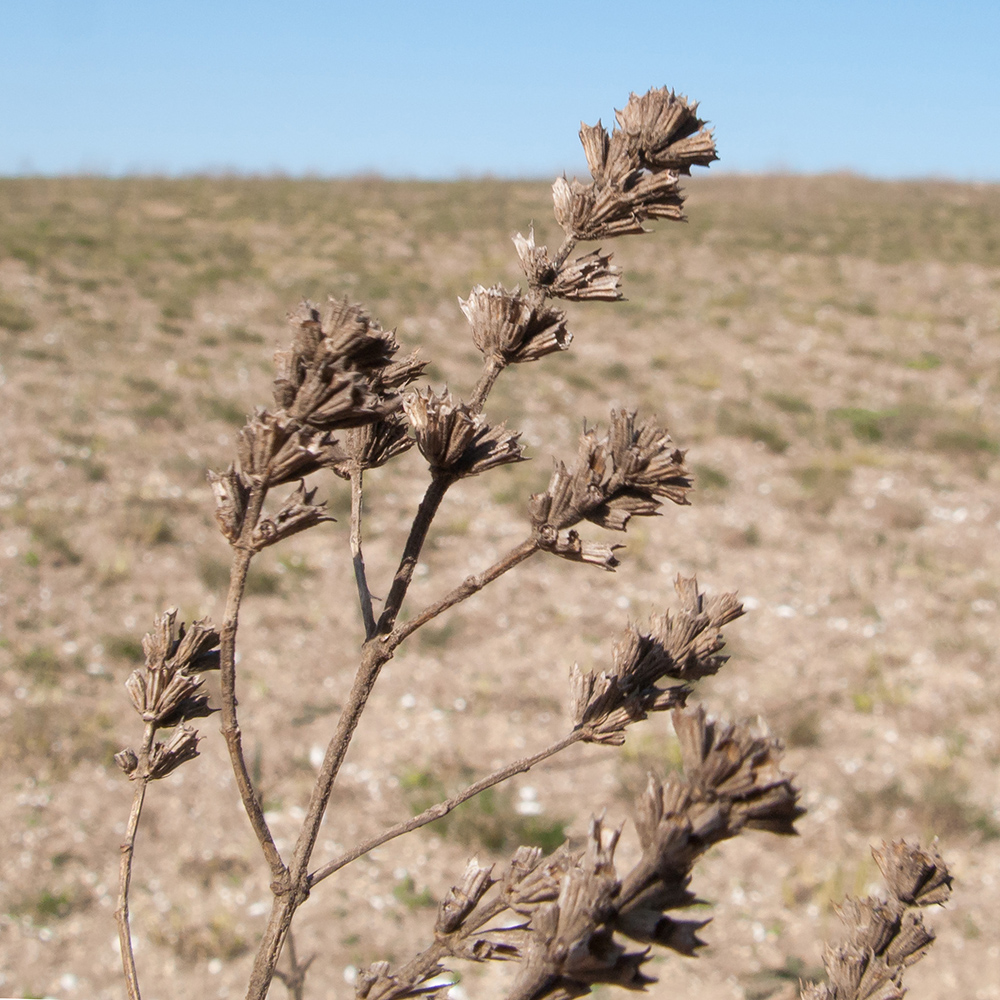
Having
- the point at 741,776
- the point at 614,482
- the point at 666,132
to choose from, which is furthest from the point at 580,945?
the point at 666,132

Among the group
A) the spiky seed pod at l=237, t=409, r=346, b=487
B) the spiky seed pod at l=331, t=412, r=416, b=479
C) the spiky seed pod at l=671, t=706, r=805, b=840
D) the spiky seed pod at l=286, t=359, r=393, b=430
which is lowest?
the spiky seed pod at l=671, t=706, r=805, b=840

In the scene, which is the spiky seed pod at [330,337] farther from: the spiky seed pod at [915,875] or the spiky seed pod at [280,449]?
the spiky seed pod at [915,875]

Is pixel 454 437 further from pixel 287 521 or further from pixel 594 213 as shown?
pixel 594 213

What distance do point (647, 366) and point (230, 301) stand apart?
679cm

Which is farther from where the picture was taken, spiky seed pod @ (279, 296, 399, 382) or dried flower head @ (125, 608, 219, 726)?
dried flower head @ (125, 608, 219, 726)

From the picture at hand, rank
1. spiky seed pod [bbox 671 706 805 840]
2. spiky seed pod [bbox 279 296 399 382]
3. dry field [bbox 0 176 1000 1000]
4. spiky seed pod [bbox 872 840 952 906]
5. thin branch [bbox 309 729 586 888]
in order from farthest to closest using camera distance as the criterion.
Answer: dry field [bbox 0 176 1000 1000]
spiky seed pod [bbox 872 840 952 906]
thin branch [bbox 309 729 586 888]
spiky seed pod [bbox 279 296 399 382]
spiky seed pod [bbox 671 706 805 840]

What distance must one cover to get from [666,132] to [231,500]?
0.57 meters

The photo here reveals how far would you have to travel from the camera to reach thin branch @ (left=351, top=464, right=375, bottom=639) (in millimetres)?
807

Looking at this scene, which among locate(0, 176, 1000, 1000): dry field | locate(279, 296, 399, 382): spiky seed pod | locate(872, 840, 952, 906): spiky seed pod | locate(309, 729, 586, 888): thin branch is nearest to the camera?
locate(279, 296, 399, 382): spiky seed pod

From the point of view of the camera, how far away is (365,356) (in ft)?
2.22

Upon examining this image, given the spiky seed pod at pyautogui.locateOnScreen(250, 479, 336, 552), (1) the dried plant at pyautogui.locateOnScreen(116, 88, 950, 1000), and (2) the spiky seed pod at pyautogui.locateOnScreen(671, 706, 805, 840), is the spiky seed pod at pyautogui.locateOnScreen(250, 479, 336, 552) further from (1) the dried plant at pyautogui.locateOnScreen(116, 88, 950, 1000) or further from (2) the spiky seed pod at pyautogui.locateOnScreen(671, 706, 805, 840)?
(2) the spiky seed pod at pyautogui.locateOnScreen(671, 706, 805, 840)

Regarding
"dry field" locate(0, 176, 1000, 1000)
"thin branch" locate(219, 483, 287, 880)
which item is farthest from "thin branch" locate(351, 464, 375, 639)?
"dry field" locate(0, 176, 1000, 1000)

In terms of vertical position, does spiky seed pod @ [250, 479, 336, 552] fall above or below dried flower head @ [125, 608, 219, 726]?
above

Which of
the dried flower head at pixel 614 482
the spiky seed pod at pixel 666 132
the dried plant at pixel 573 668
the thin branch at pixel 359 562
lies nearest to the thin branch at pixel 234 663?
the dried plant at pixel 573 668
